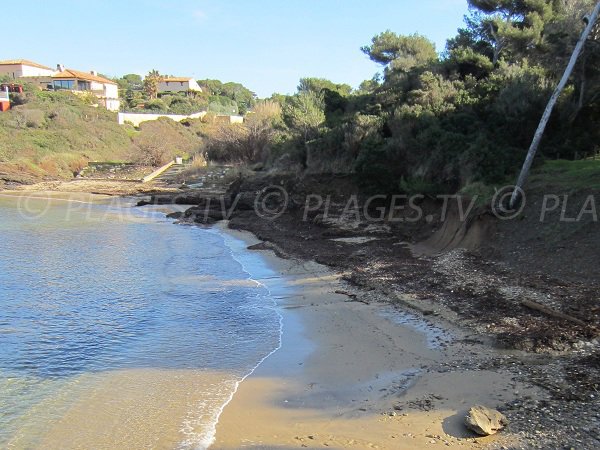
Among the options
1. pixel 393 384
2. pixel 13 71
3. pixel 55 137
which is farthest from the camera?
pixel 13 71

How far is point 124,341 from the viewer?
9703 mm

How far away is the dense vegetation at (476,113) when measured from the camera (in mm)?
17344

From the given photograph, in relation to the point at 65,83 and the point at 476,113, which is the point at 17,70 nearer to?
the point at 65,83

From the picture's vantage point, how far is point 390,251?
1653 centimetres

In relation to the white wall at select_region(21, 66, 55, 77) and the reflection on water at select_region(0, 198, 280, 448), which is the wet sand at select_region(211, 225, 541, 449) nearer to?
the reflection on water at select_region(0, 198, 280, 448)

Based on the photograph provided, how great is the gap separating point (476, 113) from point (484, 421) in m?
16.7

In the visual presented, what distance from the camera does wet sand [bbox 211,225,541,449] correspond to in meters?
5.85

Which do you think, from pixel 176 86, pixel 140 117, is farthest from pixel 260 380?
pixel 176 86

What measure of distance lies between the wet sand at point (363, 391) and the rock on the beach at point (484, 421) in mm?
83

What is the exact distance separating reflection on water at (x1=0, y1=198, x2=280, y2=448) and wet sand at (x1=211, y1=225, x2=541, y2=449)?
18.0 inches

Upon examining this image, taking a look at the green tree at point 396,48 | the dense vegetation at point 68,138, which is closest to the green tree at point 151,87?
the dense vegetation at point 68,138

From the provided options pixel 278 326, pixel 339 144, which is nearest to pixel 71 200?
pixel 339 144

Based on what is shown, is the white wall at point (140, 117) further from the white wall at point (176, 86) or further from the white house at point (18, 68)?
the white wall at point (176, 86)

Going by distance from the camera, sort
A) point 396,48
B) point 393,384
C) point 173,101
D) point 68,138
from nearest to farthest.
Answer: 1. point 393,384
2. point 396,48
3. point 68,138
4. point 173,101
